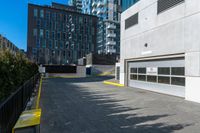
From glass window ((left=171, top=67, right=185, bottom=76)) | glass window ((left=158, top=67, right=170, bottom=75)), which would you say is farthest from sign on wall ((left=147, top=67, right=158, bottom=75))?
glass window ((left=171, top=67, right=185, bottom=76))

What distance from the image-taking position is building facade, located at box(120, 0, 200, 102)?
1072 centimetres

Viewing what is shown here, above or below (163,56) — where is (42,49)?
above

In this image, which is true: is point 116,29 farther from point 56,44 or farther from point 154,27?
point 154,27

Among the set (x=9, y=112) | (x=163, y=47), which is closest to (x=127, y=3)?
(x=163, y=47)

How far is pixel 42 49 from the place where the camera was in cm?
6694

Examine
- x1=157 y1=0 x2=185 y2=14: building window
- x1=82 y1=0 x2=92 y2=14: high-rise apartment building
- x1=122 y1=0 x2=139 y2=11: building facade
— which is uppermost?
x1=82 y1=0 x2=92 y2=14: high-rise apartment building

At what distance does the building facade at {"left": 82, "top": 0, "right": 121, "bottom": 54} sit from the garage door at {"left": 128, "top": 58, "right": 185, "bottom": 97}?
1979 inches

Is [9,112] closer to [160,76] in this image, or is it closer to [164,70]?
[164,70]

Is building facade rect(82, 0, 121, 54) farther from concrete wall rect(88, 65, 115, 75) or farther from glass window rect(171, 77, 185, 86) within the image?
glass window rect(171, 77, 185, 86)

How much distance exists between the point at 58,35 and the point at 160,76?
61757 millimetres

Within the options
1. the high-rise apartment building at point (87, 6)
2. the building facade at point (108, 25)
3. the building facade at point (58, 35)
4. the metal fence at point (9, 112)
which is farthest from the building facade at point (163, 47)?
the high-rise apartment building at point (87, 6)

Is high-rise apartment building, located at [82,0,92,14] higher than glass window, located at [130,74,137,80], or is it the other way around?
high-rise apartment building, located at [82,0,92,14]

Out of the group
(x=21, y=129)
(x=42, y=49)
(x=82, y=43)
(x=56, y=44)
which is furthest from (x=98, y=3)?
(x=21, y=129)

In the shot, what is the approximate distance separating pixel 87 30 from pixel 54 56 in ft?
60.6
